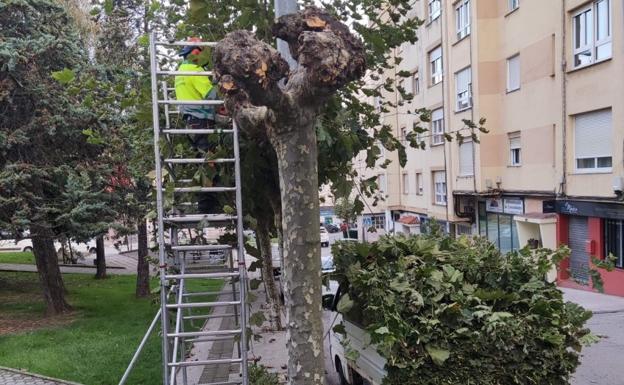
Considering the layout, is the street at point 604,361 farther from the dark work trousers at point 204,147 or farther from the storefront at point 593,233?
the dark work trousers at point 204,147

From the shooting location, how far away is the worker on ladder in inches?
224

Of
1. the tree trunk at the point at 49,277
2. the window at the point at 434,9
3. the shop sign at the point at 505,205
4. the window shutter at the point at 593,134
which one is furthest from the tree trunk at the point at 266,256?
the window at the point at 434,9

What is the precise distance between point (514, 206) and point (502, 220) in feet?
4.24

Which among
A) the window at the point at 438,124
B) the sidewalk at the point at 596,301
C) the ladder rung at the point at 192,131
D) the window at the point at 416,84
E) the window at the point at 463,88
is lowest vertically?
the sidewalk at the point at 596,301

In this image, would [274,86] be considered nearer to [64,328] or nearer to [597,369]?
[597,369]

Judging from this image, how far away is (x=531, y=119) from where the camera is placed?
66.5 ft

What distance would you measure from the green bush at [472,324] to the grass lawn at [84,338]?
124 inches

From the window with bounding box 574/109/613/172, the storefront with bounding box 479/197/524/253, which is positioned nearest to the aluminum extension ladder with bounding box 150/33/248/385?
the window with bounding box 574/109/613/172

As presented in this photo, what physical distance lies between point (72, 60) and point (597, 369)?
12.3 metres

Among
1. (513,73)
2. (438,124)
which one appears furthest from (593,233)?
(438,124)

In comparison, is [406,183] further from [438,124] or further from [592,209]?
[592,209]

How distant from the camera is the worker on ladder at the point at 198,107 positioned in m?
5.69

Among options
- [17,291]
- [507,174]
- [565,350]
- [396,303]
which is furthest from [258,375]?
[507,174]

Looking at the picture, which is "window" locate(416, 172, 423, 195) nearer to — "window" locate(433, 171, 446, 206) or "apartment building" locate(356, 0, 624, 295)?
"apartment building" locate(356, 0, 624, 295)
